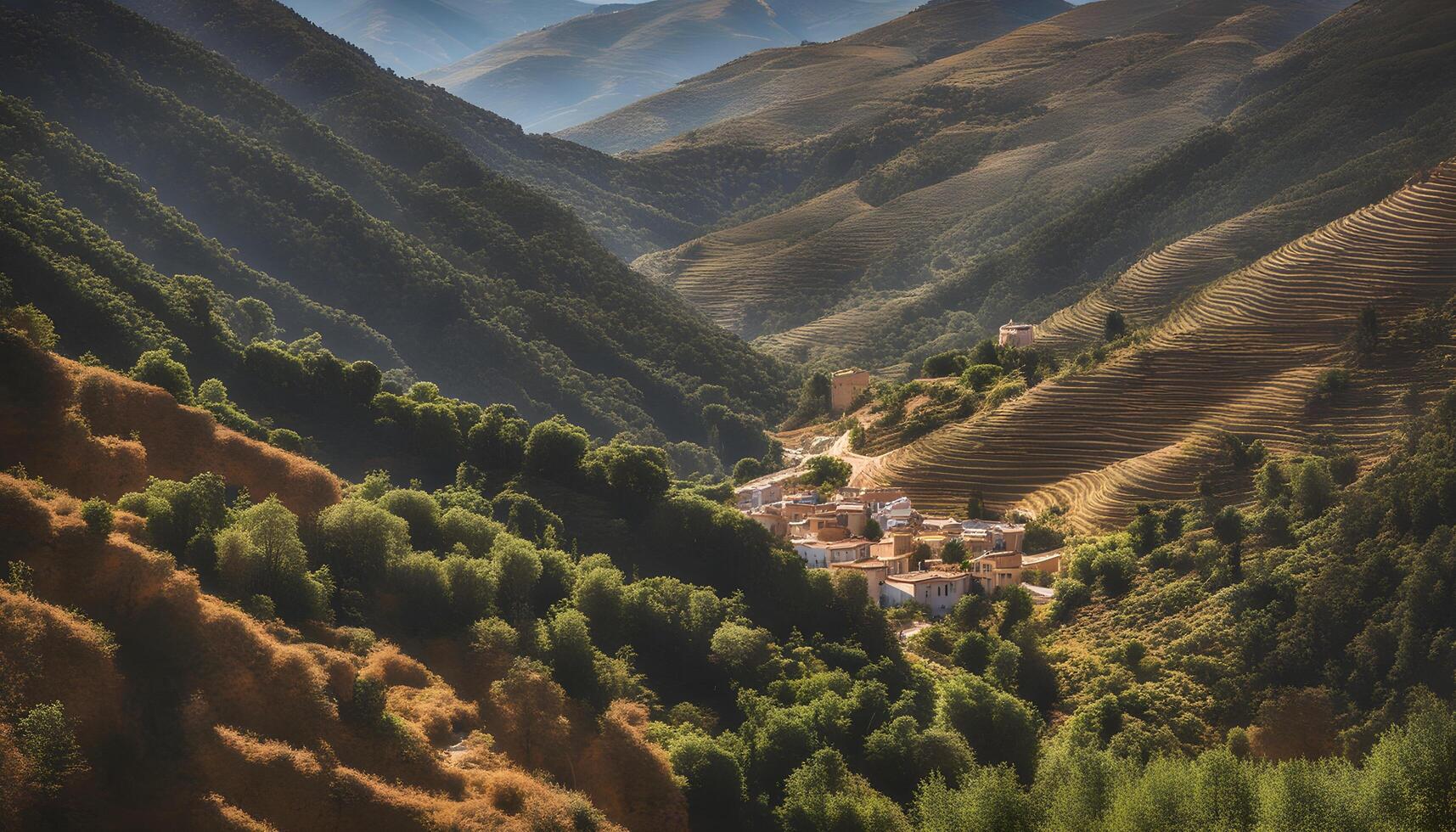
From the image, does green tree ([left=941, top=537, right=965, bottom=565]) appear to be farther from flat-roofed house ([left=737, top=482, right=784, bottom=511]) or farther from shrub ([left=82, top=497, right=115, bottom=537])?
shrub ([left=82, top=497, right=115, bottom=537])

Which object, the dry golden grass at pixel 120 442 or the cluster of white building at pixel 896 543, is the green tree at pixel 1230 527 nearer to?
the cluster of white building at pixel 896 543

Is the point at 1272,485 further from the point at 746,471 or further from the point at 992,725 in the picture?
the point at 746,471

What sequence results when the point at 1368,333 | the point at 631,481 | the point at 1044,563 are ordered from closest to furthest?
the point at 631,481
the point at 1044,563
the point at 1368,333

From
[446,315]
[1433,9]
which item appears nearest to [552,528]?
[446,315]

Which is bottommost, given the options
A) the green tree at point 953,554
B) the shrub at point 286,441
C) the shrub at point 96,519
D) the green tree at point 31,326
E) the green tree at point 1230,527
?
the green tree at point 1230,527

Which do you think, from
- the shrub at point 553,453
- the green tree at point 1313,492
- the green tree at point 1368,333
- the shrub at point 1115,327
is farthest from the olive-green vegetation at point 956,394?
the shrub at point 553,453

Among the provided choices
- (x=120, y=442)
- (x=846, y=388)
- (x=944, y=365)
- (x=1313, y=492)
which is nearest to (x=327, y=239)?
(x=846, y=388)

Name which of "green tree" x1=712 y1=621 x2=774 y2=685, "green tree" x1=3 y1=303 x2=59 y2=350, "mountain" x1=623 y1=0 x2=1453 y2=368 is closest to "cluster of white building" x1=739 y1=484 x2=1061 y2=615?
"green tree" x1=712 y1=621 x2=774 y2=685
